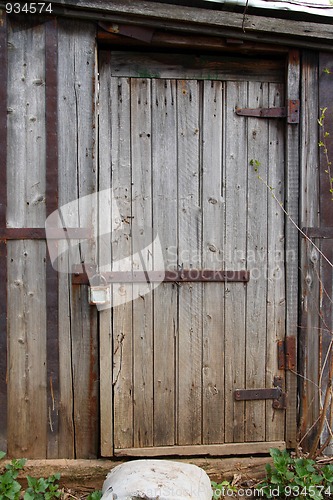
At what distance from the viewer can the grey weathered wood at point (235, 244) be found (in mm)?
3102

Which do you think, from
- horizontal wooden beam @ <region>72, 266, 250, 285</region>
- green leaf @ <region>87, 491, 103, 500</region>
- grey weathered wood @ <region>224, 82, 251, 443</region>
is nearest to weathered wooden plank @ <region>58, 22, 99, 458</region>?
horizontal wooden beam @ <region>72, 266, 250, 285</region>

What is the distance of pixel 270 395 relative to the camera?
3.12 m

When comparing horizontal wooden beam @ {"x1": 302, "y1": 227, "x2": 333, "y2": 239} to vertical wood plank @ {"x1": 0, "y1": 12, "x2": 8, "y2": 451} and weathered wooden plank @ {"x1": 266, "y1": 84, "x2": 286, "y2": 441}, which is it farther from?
vertical wood plank @ {"x1": 0, "y1": 12, "x2": 8, "y2": 451}

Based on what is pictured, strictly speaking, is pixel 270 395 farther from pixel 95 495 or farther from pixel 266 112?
pixel 266 112

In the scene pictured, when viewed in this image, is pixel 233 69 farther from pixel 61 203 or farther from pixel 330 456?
pixel 330 456

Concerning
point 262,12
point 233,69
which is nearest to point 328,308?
point 233,69

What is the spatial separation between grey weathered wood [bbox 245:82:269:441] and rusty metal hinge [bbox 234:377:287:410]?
1.6 inches

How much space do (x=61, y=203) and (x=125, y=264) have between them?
57 centimetres

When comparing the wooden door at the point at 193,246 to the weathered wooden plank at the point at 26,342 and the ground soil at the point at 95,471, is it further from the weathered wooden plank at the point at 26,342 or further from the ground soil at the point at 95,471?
the weathered wooden plank at the point at 26,342

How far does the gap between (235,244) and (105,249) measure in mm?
869

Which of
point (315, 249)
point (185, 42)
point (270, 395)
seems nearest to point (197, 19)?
point (185, 42)

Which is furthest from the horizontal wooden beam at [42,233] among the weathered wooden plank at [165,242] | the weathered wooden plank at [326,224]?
the weathered wooden plank at [326,224]

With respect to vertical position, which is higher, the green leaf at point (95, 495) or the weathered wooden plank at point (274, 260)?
the weathered wooden plank at point (274, 260)

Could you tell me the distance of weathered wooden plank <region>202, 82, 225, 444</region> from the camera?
10.1 ft
